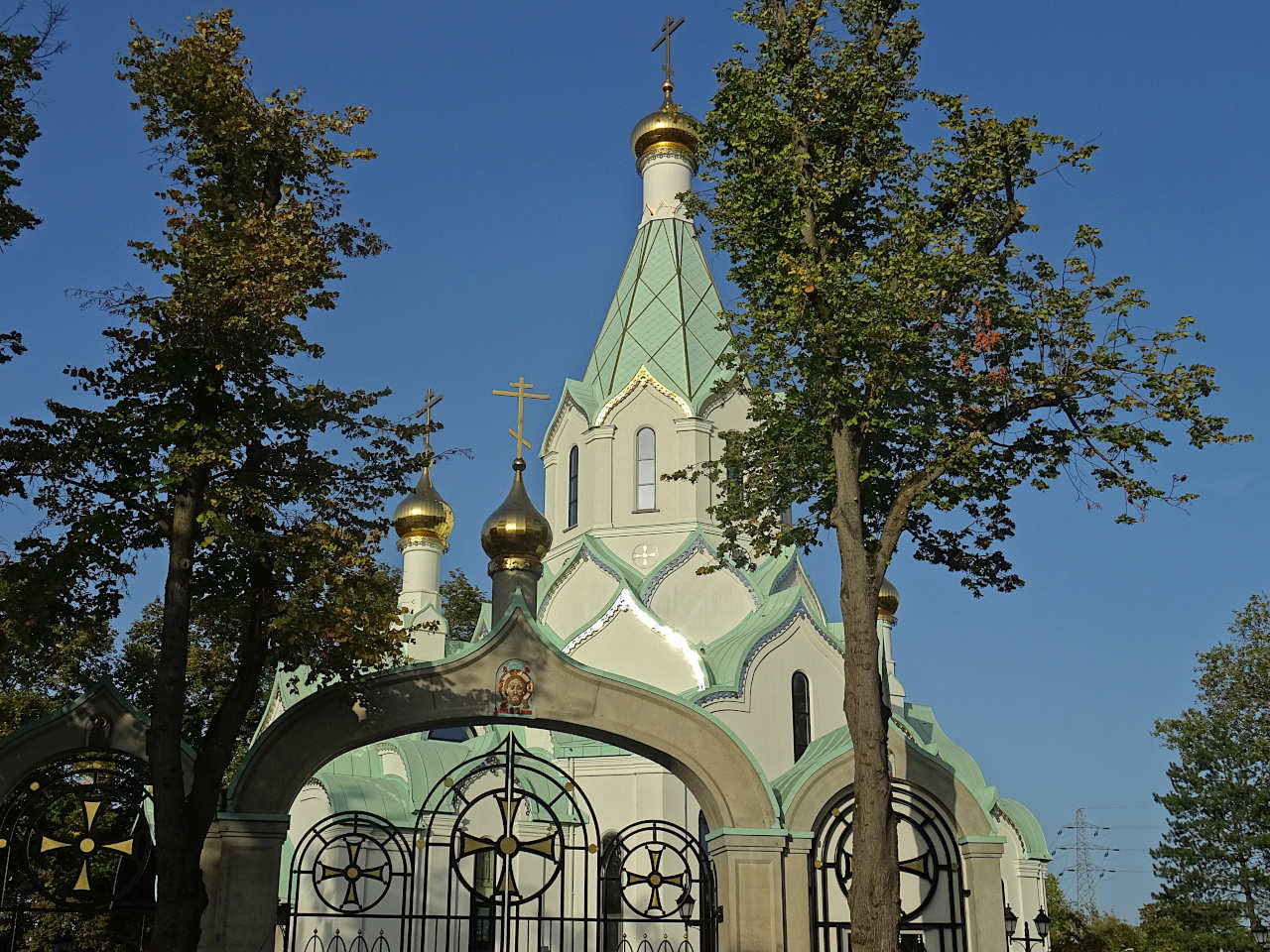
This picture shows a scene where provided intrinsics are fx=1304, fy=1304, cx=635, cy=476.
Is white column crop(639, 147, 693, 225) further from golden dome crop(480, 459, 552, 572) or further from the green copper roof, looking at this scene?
golden dome crop(480, 459, 552, 572)

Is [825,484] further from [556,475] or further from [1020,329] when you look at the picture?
[556,475]

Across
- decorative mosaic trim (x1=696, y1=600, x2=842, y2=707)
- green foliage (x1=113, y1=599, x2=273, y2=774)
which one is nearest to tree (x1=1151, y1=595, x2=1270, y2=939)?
decorative mosaic trim (x1=696, y1=600, x2=842, y2=707)

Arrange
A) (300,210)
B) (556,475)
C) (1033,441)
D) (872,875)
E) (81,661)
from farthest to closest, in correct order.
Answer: (556,475), (81,661), (1033,441), (300,210), (872,875)

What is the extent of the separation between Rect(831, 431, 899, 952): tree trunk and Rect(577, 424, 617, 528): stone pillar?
41.5 ft

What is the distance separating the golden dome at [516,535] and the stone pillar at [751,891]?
37.3 feet

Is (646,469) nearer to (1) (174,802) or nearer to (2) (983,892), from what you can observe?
(2) (983,892)

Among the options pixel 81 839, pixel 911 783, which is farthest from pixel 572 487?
pixel 81 839

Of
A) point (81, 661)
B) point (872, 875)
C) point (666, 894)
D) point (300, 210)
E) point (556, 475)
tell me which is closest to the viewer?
point (872, 875)

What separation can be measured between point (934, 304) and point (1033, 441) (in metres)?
1.59

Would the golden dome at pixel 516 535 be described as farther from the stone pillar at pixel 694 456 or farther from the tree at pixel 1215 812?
the tree at pixel 1215 812

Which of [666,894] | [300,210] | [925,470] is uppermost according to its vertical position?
[300,210]

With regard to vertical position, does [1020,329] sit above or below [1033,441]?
above

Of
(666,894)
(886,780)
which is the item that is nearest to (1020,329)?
(886,780)

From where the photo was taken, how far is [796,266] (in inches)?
447
